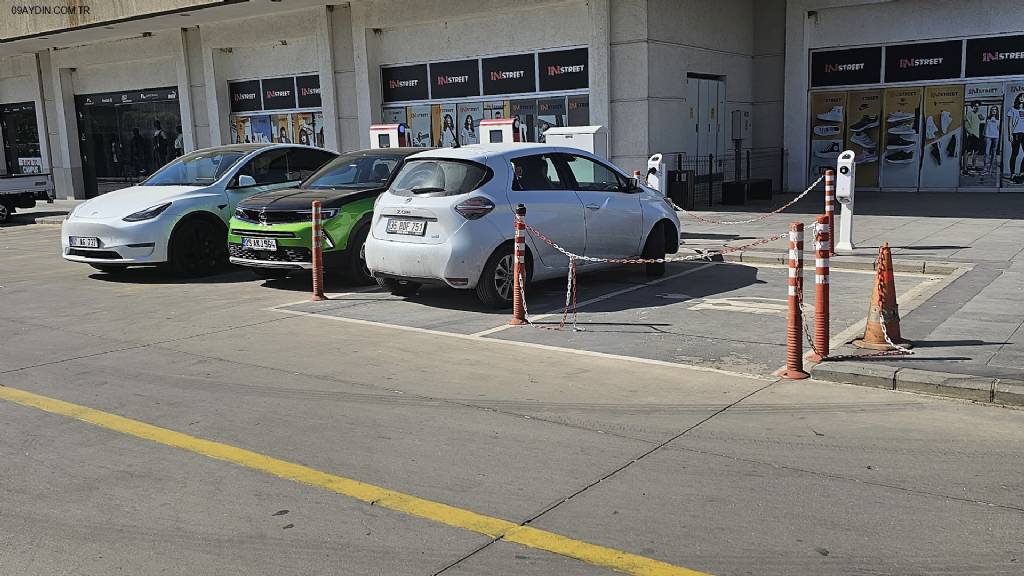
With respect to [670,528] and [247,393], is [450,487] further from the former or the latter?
[247,393]

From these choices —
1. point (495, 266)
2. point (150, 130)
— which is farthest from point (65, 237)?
point (150, 130)

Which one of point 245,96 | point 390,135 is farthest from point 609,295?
point 245,96

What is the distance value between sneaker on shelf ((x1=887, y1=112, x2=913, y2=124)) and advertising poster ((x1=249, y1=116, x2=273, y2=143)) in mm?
17314

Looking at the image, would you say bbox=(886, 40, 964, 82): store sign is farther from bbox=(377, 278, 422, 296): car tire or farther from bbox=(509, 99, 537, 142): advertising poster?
bbox=(377, 278, 422, 296): car tire

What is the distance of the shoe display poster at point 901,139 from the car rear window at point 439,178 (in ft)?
53.4

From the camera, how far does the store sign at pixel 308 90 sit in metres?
26.0

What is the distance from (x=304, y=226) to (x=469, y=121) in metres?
12.5

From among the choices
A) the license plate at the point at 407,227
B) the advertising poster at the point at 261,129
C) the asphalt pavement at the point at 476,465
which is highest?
the advertising poster at the point at 261,129

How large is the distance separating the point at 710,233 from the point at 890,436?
10.0 m

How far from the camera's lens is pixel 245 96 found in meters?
28.0

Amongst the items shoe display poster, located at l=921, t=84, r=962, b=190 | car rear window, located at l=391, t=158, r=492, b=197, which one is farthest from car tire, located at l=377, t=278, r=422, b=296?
shoe display poster, located at l=921, t=84, r=962, b=190

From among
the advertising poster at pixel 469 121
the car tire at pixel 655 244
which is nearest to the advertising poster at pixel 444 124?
the advertising poster at pixel 469 121

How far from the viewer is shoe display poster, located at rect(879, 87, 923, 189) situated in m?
22.3

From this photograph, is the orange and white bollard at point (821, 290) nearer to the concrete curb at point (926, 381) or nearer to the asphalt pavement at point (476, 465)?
the concrete curb at point (926, 381)
